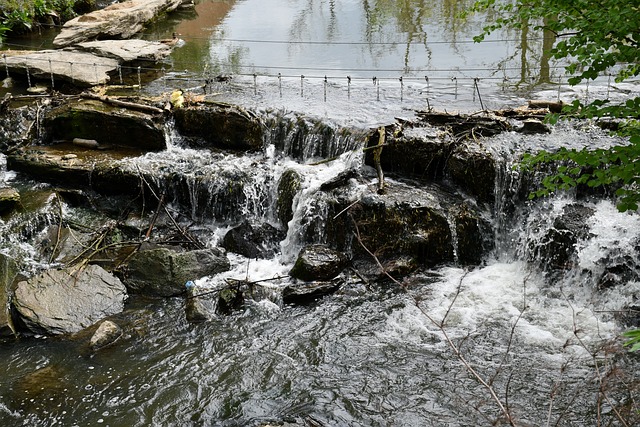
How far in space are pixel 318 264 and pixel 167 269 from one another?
203 cm

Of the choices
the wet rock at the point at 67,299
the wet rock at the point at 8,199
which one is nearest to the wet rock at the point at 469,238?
the wet rock at the point at 67,299

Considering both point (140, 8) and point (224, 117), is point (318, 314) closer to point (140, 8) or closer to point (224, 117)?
point (224, 117)

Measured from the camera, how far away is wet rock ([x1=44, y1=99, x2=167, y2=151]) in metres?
11.0

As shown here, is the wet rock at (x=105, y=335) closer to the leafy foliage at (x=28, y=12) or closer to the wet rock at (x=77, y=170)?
the wet rock at (x=77, y=170)

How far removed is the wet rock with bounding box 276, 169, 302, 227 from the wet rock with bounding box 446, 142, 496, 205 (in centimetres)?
232

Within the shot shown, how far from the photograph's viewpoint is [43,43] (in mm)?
16625

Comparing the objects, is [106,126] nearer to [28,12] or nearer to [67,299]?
[67,299]

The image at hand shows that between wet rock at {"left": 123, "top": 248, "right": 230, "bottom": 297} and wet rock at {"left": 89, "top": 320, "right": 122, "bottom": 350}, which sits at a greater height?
wet rock at {"left": 123, "top": 248, "right": 230, "bottom": 297}

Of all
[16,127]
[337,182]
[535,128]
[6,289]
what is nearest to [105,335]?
[6,289]

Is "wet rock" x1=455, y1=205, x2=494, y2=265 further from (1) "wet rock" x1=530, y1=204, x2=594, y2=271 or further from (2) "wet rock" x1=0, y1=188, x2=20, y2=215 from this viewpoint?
(2) "wet rock" x1=0, y1=188, x2=20, y2=215

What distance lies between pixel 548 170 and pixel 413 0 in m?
14.2

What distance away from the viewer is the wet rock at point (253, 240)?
9242 mm

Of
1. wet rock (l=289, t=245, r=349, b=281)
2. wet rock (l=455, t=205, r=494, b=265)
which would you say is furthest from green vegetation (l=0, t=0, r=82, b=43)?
wet rock (l=455, t=205, r=494, b=265)

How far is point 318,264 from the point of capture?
27.4 feet
